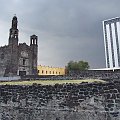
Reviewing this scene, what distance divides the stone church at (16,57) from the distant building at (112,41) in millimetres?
40666

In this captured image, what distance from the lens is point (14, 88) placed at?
895 cm

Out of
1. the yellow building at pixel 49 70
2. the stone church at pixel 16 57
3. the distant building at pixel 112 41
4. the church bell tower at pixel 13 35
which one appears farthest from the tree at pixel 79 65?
the distant building at pixel 112 41

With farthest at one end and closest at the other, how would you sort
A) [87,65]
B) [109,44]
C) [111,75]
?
[109,44]
[87,65]
[111,75]

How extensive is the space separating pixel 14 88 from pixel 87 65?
51.6 m

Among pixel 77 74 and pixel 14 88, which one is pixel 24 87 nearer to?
pixel 14 88

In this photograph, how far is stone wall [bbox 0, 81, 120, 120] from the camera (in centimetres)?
664

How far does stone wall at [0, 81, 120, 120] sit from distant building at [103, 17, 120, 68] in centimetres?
7223

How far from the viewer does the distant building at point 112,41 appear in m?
78.9

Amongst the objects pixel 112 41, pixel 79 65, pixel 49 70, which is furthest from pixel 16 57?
pixel 112 41

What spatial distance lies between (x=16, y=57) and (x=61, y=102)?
35.8 metres

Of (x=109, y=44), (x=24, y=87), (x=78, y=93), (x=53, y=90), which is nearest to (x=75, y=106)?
(x=78, y=93)

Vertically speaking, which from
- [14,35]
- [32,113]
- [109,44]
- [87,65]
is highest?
[109,44]

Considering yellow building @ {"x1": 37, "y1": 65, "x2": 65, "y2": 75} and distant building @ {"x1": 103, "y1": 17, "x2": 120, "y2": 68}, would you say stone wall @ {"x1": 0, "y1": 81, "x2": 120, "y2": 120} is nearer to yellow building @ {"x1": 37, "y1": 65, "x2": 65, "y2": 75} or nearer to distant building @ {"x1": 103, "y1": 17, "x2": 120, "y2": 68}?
yellow building @ {"x1": 37, "y1": 65, "x2": 65, "y2": 75}

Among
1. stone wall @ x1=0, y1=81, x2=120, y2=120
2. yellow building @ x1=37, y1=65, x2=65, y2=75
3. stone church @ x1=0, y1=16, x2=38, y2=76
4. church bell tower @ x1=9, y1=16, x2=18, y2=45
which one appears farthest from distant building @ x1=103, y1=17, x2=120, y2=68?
stone wall @ x1=0, y1=81, x2=120, y2=120
